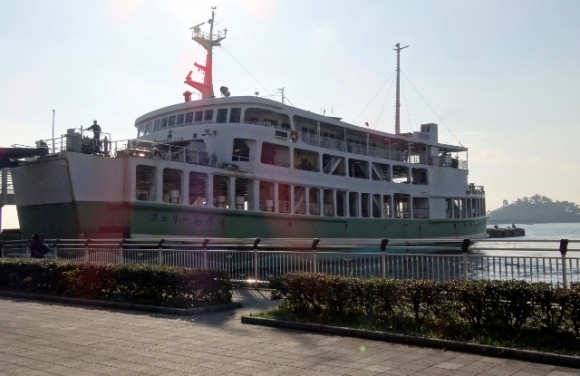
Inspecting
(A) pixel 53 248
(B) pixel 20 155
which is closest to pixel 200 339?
(A) pixel 53 248

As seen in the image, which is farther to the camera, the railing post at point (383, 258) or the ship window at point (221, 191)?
the ship window at point (221, 191)

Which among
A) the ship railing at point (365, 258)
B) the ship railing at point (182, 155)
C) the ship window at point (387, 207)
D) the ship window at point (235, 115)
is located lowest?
→ the ship railing at point (365, 258)

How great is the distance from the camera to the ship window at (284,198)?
26750 mm

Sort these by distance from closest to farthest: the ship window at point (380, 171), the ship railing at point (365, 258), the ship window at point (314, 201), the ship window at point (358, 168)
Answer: the ship railing at point (365, 258)
the ship window at point (314, 201)
the ship window at point (358, 168)
the ship window at point (380, 171)

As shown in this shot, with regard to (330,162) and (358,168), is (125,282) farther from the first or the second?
(358,168)

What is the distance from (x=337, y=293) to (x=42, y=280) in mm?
8552

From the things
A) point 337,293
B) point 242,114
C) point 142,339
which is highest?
point 242,114

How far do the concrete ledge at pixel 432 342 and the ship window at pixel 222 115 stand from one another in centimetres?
1837

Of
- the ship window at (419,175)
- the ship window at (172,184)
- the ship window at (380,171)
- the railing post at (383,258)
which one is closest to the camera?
the railing post at (383,258)

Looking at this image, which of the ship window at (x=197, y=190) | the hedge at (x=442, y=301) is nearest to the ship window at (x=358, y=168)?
the ship window at (x=197, y=190)

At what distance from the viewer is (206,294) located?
36.1ft

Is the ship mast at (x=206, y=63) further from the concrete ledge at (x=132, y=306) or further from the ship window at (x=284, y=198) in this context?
the concrete ledge at (x=132, y=306)

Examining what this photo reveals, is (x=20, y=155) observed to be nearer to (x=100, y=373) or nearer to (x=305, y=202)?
(x=305, y=202)

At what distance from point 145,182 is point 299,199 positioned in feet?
28.5
